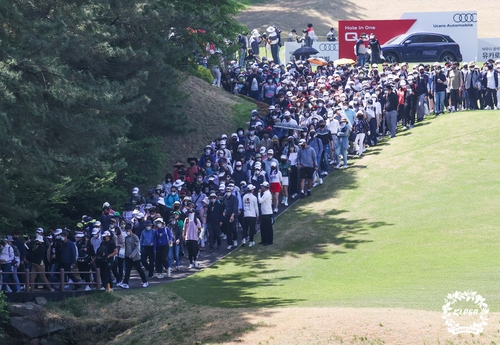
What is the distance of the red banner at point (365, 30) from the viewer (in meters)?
48.9

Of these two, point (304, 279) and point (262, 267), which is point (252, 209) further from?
point (304, 279)

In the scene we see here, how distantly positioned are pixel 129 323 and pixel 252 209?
6.57m

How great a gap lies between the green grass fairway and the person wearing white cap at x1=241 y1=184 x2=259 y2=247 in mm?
559

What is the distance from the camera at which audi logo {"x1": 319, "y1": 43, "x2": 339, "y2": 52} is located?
5006 centimetres

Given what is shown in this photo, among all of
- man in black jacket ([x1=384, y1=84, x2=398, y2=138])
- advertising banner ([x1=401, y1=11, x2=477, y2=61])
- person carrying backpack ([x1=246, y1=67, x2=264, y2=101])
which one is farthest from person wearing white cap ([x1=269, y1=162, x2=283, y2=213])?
advertising banner ([x1=401, y1=11, x2=477, y2=61])

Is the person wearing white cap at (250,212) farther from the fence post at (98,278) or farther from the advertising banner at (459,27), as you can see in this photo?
the advertising banner at (459,27)

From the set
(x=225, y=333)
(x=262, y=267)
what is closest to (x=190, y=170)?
(x=262, y=267)

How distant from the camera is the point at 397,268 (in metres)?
22.3

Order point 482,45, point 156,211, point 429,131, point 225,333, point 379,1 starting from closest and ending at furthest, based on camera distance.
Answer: point 225,333 → point 156,211 → point 429,131 → point 482,45 → point 379,1

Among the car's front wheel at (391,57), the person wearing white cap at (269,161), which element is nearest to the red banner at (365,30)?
the car's front wheel at (391,57)

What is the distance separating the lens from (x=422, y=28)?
50250mm

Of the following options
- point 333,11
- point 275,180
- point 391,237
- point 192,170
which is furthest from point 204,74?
point 333,11

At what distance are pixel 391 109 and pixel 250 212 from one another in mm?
10217

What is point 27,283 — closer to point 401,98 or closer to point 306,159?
point 306,159
